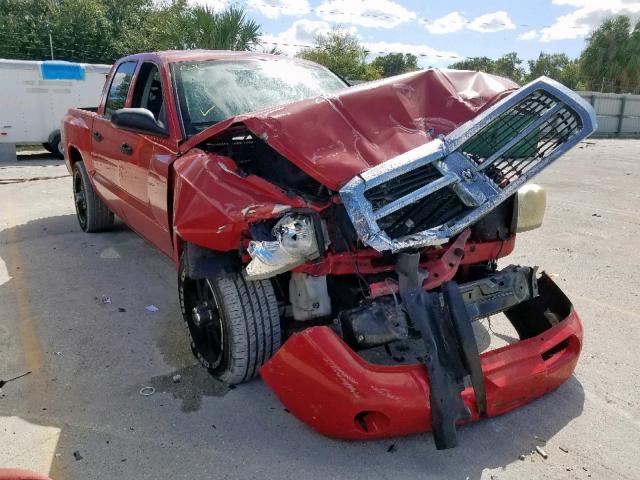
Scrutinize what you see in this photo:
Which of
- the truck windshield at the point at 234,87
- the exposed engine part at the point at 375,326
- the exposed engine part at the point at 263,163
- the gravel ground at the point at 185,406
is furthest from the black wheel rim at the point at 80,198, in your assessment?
the exposed engine part at the point at 375,326

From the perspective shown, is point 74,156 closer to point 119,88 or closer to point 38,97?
point 119,88

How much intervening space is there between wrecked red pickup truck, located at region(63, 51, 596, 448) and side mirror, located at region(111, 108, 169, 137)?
0.82 ft

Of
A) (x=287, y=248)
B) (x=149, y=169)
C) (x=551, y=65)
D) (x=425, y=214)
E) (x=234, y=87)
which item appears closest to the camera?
(x=287, y=248)

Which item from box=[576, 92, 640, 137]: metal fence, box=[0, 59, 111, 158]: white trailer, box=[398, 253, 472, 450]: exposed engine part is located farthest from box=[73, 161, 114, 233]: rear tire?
box=[576, 92, 640, 137]: metal fence

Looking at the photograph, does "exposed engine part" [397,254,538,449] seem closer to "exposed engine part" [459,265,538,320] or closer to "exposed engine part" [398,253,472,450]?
"exposed engine part" [398,253,472,450]

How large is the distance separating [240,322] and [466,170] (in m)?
1.37

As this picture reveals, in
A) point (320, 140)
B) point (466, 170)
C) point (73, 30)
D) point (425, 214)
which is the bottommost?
point (425, 214)

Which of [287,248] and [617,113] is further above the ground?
[287,248]

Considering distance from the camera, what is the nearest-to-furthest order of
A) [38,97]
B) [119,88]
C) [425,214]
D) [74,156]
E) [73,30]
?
[425,214] → [119,88] → [74,156] → [38,97] → [73,30]

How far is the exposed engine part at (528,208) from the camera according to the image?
3113 mm

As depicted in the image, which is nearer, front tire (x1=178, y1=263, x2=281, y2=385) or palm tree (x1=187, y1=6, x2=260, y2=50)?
front tire (x1=178, y1=263, x2=281, y2=385)

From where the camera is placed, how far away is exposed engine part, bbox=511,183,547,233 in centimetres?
311

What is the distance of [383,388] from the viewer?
2.41m

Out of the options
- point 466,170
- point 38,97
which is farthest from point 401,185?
point 38,97
